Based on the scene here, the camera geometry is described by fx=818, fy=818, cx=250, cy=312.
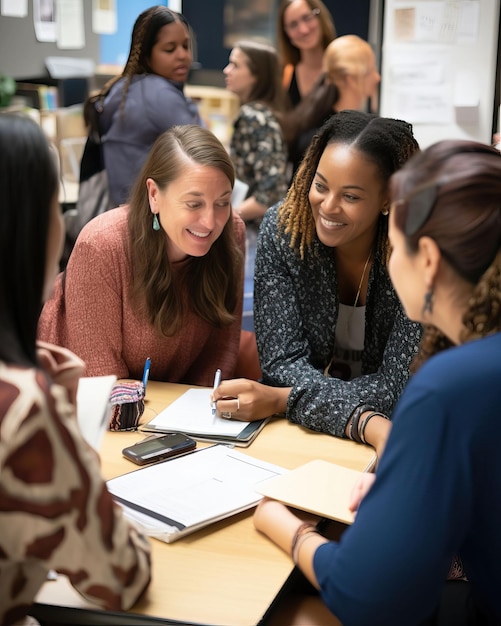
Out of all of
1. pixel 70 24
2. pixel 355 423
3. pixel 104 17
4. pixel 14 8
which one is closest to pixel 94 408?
pixel 355 423

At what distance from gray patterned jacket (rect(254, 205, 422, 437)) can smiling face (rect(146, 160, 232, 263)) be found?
164 mm

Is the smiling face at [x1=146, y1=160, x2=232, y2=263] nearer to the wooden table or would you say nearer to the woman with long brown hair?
the woman with long brown hair

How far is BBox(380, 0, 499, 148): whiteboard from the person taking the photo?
12.5ft

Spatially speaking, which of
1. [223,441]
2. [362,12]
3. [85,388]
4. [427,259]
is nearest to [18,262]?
[85,388]

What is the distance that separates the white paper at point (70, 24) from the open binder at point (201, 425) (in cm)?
363

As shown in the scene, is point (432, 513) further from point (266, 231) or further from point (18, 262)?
point (266, 231)

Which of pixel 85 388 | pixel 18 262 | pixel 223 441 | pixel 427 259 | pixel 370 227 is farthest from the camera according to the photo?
pixel 370 227

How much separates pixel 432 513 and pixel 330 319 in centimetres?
113

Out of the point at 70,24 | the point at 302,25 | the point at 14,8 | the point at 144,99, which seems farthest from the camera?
the point at 70,24

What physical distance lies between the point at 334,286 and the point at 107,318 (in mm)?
588

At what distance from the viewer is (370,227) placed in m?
2.07

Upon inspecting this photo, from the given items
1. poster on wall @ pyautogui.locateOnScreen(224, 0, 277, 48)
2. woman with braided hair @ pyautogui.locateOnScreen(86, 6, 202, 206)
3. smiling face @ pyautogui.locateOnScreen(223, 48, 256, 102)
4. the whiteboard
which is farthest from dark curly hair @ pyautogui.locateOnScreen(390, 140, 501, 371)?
poster on wall @ pyautogui.locateOnScreen(224, 0, 277, 48)

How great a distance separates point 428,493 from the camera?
102 cm

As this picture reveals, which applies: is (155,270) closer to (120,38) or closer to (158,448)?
(158,448)
